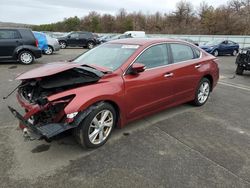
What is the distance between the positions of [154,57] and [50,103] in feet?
7.05

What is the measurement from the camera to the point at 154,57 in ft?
15.1

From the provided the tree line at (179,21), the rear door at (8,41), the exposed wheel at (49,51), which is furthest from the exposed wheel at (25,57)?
the tree line at (179,21)

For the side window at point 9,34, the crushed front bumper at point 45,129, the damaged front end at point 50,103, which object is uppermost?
the side window at point 9,34

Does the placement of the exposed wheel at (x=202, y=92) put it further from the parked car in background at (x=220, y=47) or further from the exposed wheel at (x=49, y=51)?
the parked car in background at (x=220, y=47)

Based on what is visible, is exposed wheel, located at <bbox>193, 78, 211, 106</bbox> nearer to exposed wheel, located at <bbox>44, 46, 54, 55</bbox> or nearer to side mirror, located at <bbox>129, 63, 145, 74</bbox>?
side mirror, located at <bbox>129, 63, 145, 74</bbox>

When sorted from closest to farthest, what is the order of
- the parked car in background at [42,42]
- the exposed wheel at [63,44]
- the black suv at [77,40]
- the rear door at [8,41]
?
the rear door at [8,41] → the parked car in background at [42,42] → the exposed wheel at [63,44] → the black suv at [77,40]

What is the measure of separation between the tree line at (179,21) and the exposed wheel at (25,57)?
Answer: 112 ft

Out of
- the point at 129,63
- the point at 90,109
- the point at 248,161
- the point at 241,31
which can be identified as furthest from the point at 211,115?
the point at 241,31

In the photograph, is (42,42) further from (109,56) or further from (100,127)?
(100,127)

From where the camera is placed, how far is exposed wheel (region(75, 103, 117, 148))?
11.4 ft

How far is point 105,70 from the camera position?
3994 mm

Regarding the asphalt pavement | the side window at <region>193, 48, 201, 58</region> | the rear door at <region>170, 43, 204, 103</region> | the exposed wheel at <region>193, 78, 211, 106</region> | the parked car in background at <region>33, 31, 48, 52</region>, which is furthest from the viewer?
the parked car in background at <region>33, 31, 48, 52</region>

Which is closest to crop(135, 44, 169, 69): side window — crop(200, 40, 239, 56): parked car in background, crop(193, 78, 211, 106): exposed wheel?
crop(193, 78, 211, 106): exposed wheel

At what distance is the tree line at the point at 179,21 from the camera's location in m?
39.5
